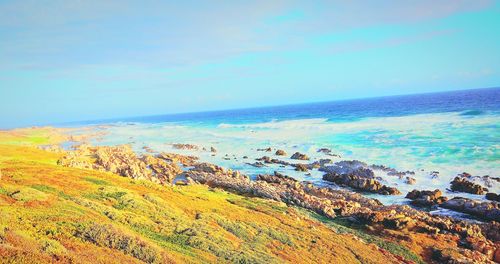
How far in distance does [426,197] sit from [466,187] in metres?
4.71

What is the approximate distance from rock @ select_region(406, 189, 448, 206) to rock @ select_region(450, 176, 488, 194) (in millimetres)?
2634

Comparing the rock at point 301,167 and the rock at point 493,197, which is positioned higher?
the rock at point 301,167

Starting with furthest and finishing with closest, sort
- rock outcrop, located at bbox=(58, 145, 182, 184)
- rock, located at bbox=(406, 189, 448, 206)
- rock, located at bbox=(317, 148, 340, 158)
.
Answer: rock, located at bbox=(317, 148, 340, 158), rock outcrop, located at bbox=(58, 145, 182, 184), rock, located at bbox=(406, 189, 448, 206)

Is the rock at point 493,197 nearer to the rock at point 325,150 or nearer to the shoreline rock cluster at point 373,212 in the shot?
the shoreline rock cluster at point 373,212

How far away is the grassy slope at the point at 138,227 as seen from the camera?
10656 mm

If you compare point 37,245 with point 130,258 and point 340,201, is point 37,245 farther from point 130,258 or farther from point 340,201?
point 340,201

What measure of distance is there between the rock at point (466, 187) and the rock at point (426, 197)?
2634 mm

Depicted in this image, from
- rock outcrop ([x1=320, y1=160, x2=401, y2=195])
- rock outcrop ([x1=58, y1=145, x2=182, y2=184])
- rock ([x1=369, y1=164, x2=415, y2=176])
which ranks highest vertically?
rock outcrop ([x1=58, y1=145, x2=182, y2=184])

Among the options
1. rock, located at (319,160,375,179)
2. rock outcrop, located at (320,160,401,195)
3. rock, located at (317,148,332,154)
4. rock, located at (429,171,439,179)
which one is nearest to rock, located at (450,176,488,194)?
rock, located at (429,171,439,179)

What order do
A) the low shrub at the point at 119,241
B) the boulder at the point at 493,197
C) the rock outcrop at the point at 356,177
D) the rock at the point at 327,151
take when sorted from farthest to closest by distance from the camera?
the rock at the point at 327,151 < the rock outcrop at the point at 356,177 < the boulder at the point at 493,197 < the low shrub at the point at 119,241

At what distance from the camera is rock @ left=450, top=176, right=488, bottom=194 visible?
30375 mm

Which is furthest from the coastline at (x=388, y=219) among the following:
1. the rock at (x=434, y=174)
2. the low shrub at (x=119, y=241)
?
the low shrub at (x=119, y=241)

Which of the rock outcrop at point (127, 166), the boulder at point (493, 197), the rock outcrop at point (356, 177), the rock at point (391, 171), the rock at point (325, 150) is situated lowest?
the boulder at point (493, 197)

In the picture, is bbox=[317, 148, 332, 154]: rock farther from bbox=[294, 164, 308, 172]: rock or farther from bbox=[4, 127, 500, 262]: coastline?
bbox=[4, 127, 500, 262]: coastline
